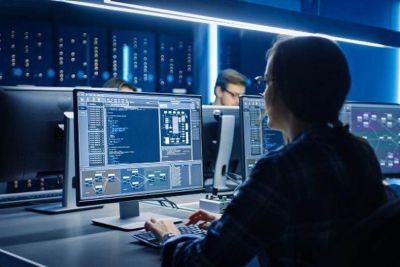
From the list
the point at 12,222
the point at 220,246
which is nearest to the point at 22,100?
the point at 12,222

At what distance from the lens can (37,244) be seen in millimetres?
1534

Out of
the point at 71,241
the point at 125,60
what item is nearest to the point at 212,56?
the point at 125,60

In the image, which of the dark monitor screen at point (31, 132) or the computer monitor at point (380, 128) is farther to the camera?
the computer monitor at point (380, 128)

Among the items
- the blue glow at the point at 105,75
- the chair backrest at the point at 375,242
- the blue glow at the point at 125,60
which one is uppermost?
the blue glow at the point at 125,60

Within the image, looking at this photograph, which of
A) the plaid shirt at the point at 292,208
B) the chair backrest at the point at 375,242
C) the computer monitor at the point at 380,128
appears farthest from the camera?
the computer monitor at the point at 380,128

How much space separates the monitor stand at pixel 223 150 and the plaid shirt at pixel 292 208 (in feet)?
4.49

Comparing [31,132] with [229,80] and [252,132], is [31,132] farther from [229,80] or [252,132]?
[229,80]

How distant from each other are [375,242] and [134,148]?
3.51 ft

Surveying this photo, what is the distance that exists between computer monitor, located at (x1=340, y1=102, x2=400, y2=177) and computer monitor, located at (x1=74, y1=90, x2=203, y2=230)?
1.01 meters

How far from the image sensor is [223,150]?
2504 mm

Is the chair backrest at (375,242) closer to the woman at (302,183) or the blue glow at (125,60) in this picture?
the woman at (302,183)

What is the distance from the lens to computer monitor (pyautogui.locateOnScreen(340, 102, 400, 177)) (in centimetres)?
263

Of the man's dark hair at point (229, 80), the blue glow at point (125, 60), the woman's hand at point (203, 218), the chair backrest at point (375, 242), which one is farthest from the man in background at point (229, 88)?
the chair backrest at point (375, 242)

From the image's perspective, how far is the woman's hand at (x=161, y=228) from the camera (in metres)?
1.48
